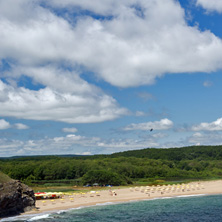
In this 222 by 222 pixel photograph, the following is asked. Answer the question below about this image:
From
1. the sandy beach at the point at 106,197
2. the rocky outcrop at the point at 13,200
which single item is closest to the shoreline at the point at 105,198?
the sandy beach at the point at 106,197

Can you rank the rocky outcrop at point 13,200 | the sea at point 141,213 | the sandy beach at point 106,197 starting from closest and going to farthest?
the sea at point 141,213
the rocky outcrop at point 13,200
the sandy beach at point 106,197

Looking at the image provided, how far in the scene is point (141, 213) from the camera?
69812 mm

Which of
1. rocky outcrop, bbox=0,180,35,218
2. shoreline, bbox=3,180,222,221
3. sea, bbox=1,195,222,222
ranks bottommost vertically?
sea, bbox=1,195,222,222

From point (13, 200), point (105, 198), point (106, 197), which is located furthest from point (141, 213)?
point (13, 200)

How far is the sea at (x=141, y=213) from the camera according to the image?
6269 centimetres

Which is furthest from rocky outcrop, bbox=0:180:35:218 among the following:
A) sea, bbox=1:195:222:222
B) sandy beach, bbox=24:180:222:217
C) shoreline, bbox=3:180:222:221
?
sea, bbox=1:195:222:222

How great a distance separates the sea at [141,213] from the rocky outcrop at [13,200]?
3.29 m

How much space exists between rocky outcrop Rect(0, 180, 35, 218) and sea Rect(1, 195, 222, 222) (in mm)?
3292

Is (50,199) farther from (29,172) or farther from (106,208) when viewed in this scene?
(29,172)

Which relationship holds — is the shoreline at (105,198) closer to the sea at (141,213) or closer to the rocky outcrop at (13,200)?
the rocky outcrop at (13,200)

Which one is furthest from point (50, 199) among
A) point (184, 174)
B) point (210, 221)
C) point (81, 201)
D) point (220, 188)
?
point (184, 174)

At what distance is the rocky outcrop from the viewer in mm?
63312

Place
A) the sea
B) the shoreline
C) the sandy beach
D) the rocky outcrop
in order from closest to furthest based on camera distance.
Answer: the sea → the rocky outcrop → the shoreline → the sandy beach

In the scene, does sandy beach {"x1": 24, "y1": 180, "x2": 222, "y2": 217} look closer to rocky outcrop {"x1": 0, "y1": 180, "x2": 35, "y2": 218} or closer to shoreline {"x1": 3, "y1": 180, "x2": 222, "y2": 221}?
shoreline {"x1": 3, "y1": 180, "x2": 222, "y2": 221}
